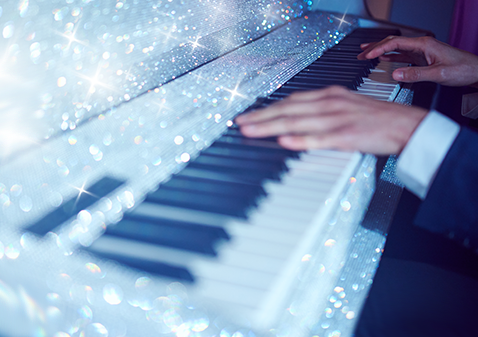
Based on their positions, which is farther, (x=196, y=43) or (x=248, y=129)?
(x=196, y=43)

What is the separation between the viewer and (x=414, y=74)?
1043 mm

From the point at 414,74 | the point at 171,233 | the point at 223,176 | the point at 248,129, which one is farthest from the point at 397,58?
the point at 171,233

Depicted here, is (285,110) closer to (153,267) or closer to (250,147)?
(250,147)

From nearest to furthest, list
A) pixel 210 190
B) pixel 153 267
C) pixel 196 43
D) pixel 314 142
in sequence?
pixel 153 267 → pixel 210 190 → pixel 314 142 → pixel 196 43

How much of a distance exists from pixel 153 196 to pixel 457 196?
1.60 ft

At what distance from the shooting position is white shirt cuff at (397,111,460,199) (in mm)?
601

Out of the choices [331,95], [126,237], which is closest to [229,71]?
[331,95]

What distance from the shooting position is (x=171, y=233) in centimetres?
42

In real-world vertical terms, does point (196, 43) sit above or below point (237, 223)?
above

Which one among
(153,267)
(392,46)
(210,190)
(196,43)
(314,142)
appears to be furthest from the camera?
(392,46)

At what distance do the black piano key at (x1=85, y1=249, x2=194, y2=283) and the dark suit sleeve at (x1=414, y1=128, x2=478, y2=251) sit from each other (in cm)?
43

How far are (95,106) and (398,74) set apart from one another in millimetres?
851

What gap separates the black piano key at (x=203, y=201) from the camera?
0.46 metres

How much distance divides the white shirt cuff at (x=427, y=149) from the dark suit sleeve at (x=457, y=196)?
0.05 feet
